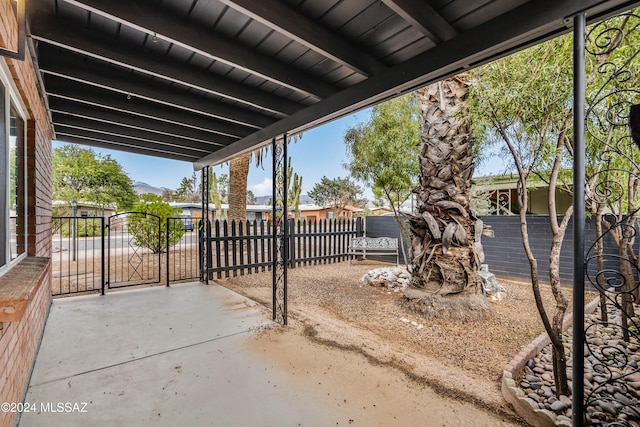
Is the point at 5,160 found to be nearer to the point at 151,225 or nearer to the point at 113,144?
the point at 113,144

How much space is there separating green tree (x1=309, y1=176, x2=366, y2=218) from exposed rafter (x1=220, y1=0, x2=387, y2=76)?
21.4m

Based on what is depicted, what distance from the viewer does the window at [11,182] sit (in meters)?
1.69

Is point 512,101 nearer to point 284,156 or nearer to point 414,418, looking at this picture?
point 284,156

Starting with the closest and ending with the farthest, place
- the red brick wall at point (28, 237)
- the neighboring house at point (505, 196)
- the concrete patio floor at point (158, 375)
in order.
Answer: the red brick wall at point (28, 237) → the concrete patio floor at point (158, 375) → the neighboring house at point (505, 196)

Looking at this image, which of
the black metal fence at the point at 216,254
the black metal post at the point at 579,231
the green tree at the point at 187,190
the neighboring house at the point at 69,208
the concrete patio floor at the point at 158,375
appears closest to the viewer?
the black metal post at the point at 579,231

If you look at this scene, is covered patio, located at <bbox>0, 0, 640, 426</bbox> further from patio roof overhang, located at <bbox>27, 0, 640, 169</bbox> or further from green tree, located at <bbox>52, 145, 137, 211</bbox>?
green tree, located at <bbox>52, 145, 137, 211</bbox>

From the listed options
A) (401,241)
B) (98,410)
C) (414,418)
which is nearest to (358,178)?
(401,241)

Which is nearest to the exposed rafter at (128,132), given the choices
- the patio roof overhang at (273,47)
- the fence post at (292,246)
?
the patio roof overhang at (273,47)

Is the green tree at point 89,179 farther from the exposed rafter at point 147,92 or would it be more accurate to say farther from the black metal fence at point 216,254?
the exposed rafter at point 147,92

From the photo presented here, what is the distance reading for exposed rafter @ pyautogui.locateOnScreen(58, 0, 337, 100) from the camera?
1.79m

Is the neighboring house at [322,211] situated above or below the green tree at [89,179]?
below

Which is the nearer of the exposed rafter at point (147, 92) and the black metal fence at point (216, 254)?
the exposed rafter at point (147, 92)

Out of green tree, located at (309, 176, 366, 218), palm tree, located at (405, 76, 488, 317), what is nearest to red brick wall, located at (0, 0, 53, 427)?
palm tree, located at (405, 76, 488, 317)

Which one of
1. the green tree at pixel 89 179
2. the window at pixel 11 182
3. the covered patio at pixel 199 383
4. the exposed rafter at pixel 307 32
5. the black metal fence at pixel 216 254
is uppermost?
the green tree at pixel 89 179
